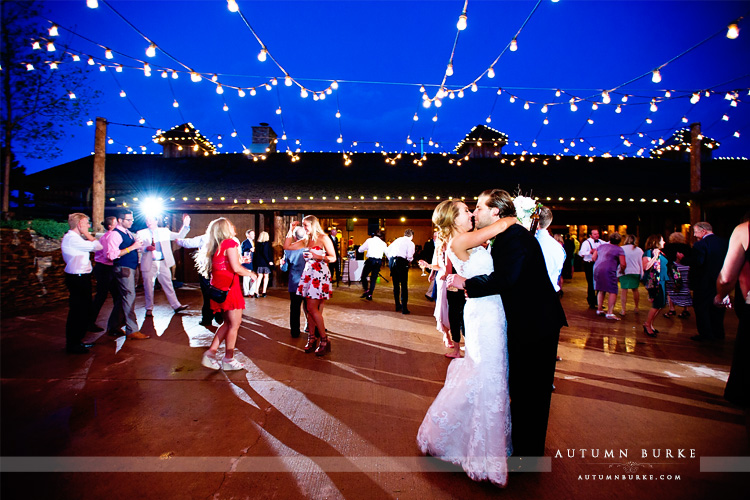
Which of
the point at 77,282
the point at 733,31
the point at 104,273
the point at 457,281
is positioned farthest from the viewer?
the point at 104,273

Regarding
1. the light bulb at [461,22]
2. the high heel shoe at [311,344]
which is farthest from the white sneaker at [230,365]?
the light bulb at [461,22]

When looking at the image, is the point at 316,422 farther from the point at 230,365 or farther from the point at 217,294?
the point at 217,294

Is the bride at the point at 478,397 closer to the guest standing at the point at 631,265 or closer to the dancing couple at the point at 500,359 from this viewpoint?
the dancing couple at the point at 500,359

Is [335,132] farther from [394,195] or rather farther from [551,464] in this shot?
[551,464]

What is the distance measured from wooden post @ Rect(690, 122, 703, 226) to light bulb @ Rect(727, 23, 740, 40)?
8588mm

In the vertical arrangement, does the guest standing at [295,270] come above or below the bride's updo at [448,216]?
below

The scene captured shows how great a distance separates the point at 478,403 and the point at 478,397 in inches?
1.2

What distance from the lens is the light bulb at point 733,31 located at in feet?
13.2

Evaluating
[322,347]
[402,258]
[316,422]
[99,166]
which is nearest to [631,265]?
[402,258]

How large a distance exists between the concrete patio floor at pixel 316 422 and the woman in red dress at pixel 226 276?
0.19 metres

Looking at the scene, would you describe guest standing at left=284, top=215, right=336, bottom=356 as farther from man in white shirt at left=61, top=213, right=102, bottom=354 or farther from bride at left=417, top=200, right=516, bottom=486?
man in white shirt at left=61, top=213, right=102, bottom=354

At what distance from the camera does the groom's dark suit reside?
1.80m

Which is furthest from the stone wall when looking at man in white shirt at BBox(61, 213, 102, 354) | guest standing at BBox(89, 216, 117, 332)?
man in white shirt at BBox(61, 213, 102, 354)

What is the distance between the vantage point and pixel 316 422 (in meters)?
2.47
